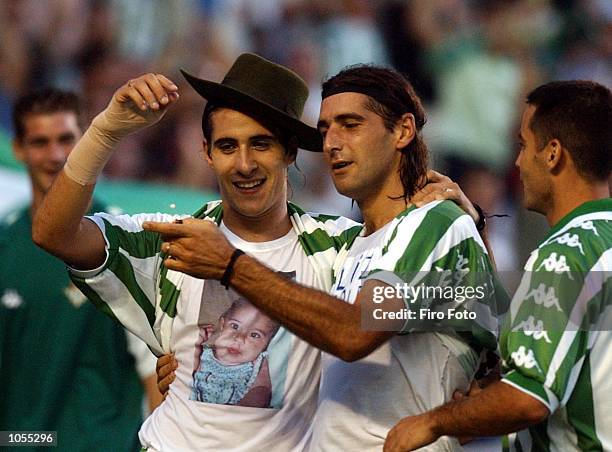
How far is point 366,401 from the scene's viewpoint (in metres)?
3.95

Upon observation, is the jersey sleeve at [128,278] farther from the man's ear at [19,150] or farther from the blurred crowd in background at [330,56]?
the blurred crowd in background at [330,56]

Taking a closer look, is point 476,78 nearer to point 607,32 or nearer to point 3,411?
point 607,32

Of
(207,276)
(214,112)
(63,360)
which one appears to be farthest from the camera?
(63,360)

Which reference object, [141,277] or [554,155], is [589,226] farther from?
[141,277]

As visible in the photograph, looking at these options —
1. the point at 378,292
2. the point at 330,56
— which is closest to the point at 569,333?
the point at 378,292

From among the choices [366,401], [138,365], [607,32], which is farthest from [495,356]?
[607,32]

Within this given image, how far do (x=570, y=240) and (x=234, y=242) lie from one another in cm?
137

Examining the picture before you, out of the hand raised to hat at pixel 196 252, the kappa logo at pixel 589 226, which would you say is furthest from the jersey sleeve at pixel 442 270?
the hand raised to hat at pixel 196 252

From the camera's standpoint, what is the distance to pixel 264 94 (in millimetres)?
4527

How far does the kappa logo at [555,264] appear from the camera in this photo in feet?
11.7

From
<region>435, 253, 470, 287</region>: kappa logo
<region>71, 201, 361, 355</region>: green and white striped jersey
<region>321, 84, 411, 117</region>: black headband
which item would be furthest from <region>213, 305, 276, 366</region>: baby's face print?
<region>321, 84, 411, 117</region>: black headband

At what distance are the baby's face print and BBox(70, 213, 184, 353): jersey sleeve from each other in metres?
0.26

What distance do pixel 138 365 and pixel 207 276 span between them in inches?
79.0

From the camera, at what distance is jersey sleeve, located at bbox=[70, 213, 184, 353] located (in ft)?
14.1
